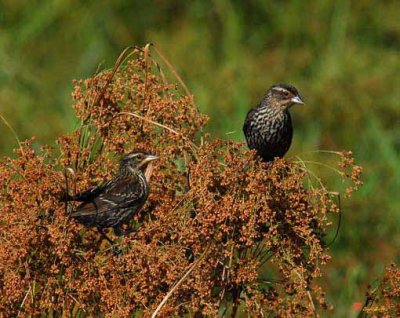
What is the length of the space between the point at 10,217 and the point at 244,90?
21.0ft

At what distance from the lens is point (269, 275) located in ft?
27.9

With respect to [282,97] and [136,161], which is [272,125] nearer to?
[282,97]

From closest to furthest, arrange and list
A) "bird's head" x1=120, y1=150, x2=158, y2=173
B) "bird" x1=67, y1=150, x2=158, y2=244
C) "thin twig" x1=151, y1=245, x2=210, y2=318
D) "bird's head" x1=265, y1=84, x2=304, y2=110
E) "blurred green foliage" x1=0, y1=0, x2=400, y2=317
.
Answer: "thin twig" x1=151, y1=245, x2=210, y2=318 < "bird's head" x1=120, y1=150, x2=158, y2=173 < "bird" x1=67, y1=150, x2=158, y2=244 < "bird's head" x1=265, y1=84, x2=304, y2=110 < "blurred green foliage" x1=0, y1=0, x2=400, y2=317

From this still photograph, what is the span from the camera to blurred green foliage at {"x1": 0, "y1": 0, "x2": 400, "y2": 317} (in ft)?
34.8

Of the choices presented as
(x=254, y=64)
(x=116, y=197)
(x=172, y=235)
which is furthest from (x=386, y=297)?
(x=254, y=64)

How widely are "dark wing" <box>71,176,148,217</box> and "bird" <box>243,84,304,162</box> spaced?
133 cm

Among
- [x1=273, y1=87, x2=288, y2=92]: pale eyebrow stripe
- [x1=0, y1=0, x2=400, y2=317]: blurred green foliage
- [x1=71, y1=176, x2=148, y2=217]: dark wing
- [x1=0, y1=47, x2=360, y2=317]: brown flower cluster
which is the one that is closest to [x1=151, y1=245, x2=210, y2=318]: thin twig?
[x1=0, y1=47, x2=360, y2=317]: brown flower cluster

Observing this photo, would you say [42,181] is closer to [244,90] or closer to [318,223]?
[318,223]

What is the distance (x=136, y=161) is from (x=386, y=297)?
3.80 ft

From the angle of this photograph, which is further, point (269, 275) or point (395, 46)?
point (395, 46)

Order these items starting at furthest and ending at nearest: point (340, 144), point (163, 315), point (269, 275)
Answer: point (340, 144)
point (269, 275)
point (163, 315)

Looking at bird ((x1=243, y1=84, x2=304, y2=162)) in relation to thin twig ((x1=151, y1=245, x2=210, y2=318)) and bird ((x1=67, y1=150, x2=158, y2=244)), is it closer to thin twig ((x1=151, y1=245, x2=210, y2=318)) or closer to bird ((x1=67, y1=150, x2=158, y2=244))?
bird ((x1=67, y1=150, x2=158, y2=244))

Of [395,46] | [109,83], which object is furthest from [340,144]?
[109,83]

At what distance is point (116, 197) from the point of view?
614 centimetres
